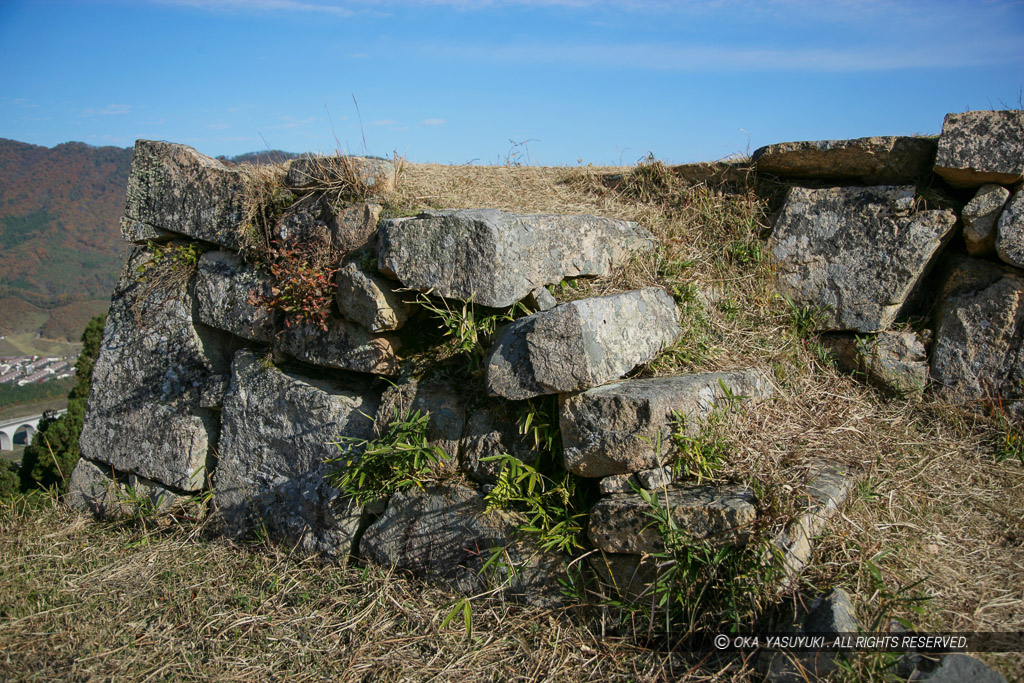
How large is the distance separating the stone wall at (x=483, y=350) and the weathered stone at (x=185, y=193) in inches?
0.7

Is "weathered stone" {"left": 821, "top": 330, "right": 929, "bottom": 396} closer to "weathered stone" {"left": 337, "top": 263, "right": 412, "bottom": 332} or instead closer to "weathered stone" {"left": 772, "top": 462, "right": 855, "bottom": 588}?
"weathered stone" {"left": 772, "top": 462, "right": 855, "bottom": 588}

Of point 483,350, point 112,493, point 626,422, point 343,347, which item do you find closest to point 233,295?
point 343,347

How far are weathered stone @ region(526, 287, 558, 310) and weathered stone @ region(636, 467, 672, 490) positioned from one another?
3.57 ft

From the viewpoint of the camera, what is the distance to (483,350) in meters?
3.26

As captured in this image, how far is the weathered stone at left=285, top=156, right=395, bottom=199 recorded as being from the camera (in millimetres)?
3939

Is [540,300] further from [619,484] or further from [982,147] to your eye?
[982,147]

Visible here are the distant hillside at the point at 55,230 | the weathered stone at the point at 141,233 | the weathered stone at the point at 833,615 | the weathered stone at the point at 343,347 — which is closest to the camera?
the weathered stone at the point at 833,615

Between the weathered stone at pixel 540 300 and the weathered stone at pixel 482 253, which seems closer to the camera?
the weathered stone at pixel 482 253

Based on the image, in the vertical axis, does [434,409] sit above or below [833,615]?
above

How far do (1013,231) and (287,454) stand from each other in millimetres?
4705

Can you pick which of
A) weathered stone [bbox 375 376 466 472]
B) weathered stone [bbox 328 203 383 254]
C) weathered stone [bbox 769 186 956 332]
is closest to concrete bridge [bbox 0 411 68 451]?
weathered stone [bbox 328 203 383 254]

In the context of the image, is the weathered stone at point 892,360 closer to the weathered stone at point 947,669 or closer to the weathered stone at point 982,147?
the weathered stone at point 982,147

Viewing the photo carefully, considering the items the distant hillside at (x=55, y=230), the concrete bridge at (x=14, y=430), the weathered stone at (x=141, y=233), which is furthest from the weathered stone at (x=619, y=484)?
the distant hillside at (x=55, y=230)

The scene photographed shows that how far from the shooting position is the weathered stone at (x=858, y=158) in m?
3.72
